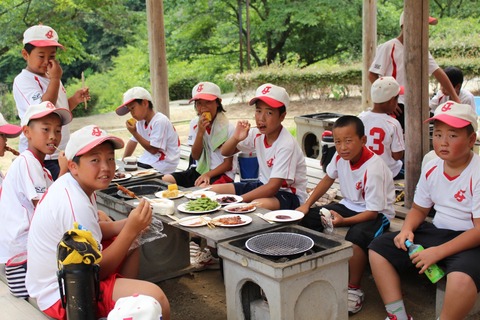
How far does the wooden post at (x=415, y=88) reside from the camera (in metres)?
4.75

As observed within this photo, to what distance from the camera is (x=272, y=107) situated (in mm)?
4551

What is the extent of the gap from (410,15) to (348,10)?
1491 cm

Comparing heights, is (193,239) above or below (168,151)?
below

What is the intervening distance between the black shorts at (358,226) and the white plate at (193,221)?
1.04 m

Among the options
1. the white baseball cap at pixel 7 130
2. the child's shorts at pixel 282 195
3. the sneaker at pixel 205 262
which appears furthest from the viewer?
the sneaker at pixel 205 262

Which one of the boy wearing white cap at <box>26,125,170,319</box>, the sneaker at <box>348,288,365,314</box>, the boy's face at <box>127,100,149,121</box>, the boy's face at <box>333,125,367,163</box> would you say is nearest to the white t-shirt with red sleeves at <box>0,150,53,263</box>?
the boy wearing white cap at <box>26,125,170,319</box>

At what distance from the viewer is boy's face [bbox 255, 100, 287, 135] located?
4586 millimetres

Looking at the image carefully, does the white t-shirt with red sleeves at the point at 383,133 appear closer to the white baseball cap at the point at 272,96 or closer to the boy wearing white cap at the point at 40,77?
the white baseball cap at the point at 272,96

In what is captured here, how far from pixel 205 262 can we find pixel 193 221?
4.90ft

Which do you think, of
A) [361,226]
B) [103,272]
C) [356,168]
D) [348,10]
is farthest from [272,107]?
[348,10]

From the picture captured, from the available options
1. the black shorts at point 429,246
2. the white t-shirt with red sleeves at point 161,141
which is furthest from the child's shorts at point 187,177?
the black shorts at point 429,246

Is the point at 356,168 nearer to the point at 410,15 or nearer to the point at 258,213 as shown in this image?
the point at 258,213

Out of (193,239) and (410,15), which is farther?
(193,239)

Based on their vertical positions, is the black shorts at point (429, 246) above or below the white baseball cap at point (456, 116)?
below
